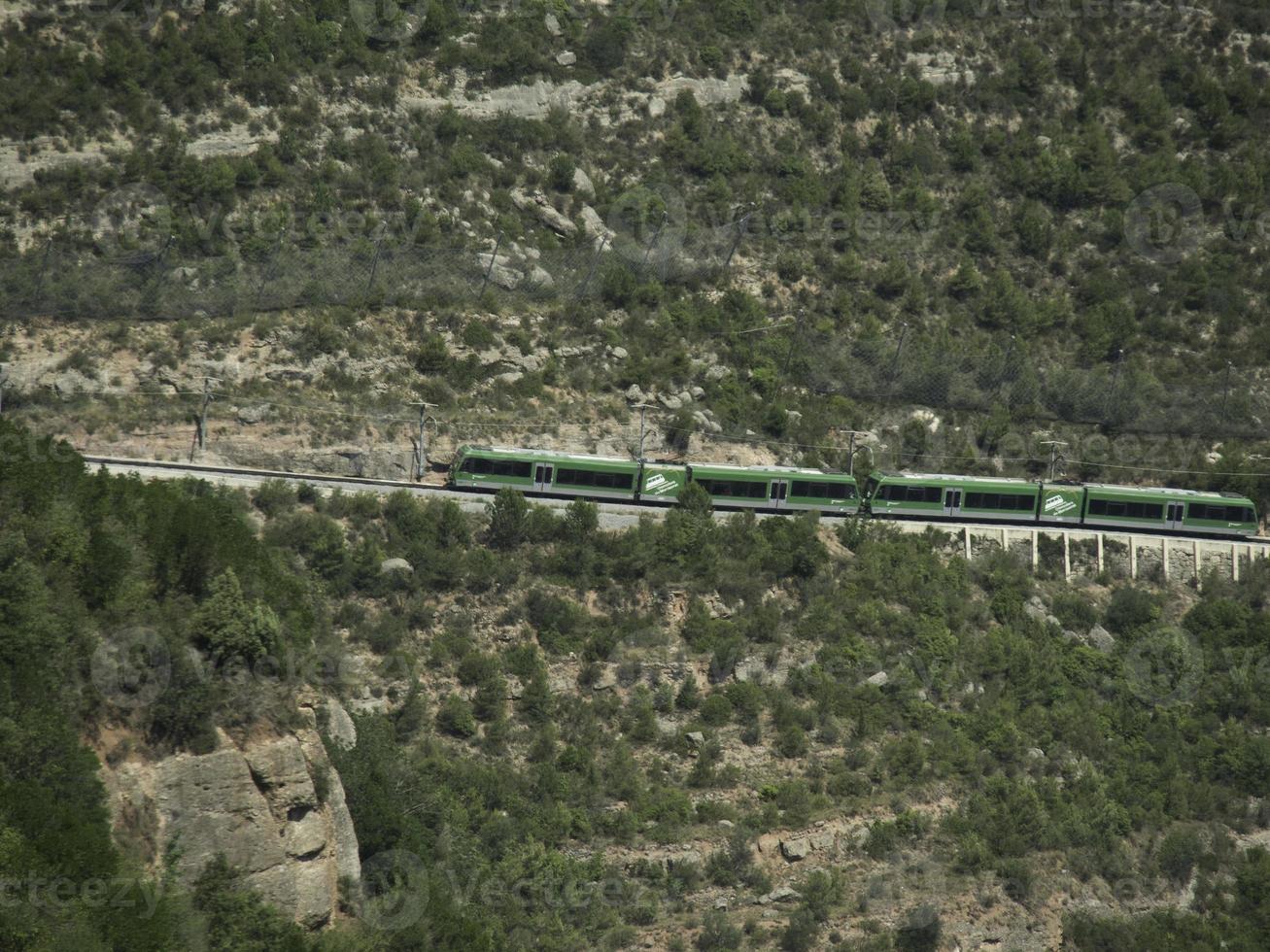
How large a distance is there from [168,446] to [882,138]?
36.1 m

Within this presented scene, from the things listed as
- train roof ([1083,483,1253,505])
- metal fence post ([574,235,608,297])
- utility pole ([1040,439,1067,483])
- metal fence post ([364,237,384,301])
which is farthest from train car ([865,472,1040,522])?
metal fence post ([364,237,384,301])

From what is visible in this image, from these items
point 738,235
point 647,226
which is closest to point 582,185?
point 647,226

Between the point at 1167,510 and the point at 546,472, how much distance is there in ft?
77.1

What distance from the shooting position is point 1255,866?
2103 inches

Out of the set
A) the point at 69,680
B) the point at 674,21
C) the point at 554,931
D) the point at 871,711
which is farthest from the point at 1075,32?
the point at 69,680

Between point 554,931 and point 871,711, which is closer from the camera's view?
point 554,931

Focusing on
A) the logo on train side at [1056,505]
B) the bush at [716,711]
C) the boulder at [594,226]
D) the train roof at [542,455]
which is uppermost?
the boulder at [594,226]

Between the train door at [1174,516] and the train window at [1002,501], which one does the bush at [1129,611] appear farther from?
the train window at [1002,501]

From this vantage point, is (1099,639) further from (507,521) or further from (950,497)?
(507,521)

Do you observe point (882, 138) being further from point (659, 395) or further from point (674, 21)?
point (659, 395)

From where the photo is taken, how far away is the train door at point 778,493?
60.2 m

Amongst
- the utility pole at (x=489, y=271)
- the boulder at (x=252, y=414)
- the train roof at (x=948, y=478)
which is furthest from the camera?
the utility pole at (x=489, y=271)

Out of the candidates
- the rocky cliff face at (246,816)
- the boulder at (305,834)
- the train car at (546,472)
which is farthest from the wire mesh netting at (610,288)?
the boulder at (305,834)

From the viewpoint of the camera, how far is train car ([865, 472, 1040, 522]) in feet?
204
